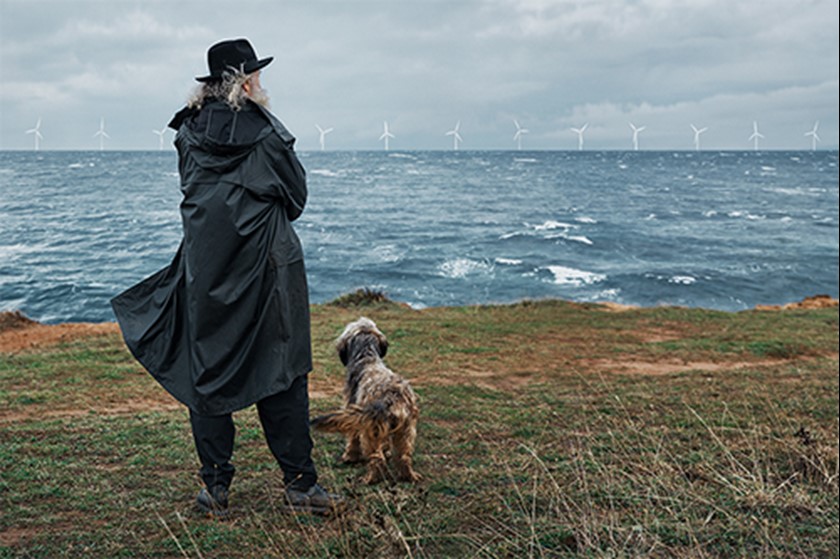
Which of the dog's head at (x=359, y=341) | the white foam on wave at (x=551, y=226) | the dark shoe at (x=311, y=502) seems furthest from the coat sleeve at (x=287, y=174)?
the white foam on wave at (x=551, y=226)

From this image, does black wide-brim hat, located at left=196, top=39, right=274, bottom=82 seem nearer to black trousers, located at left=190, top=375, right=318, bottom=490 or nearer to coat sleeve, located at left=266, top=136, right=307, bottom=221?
coat sleeve, located at left=266, top=136, right=307, bottom=221

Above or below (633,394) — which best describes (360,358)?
above

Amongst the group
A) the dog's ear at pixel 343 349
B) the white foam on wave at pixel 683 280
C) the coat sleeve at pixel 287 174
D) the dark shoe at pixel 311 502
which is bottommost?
the white foam on wave at pixel 683 280

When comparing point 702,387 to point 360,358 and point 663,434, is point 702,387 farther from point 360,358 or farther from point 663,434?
point 360,358

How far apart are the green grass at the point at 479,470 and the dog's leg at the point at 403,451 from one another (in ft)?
0.58

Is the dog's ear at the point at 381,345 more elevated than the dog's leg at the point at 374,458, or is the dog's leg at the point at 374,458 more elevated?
the dog's ear at the point at 381,345

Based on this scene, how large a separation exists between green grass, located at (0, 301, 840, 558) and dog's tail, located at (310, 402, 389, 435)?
33cm

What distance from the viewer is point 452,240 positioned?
134ft

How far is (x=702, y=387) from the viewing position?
1016 cm

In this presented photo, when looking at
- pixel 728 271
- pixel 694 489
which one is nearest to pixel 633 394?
pixel 694 489

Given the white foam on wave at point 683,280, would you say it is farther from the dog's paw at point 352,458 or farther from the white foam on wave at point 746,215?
the dog's paw at point 352,458

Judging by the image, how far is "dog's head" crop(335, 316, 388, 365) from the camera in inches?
247

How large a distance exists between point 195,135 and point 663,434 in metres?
5.41

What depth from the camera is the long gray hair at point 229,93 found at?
4145mm
